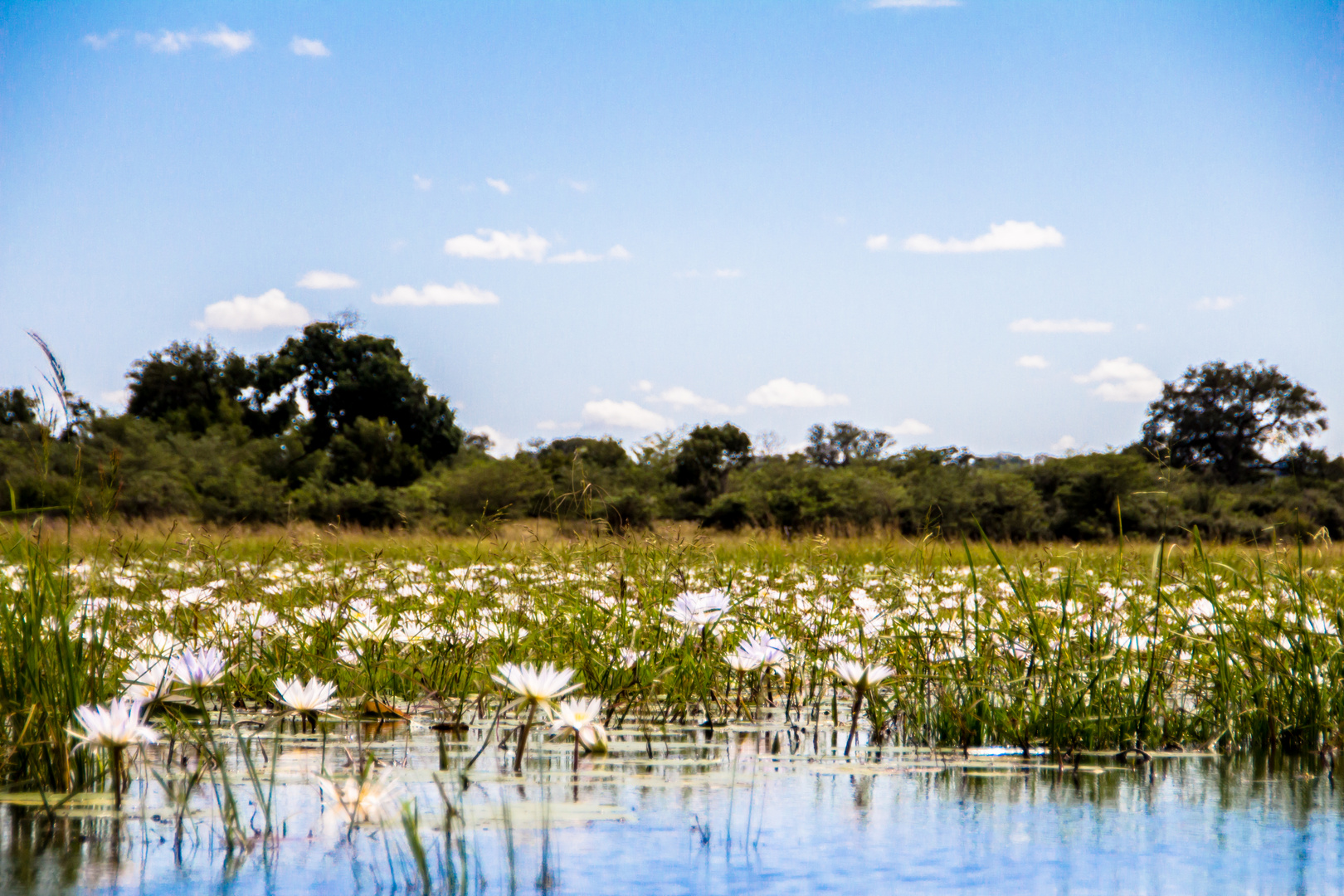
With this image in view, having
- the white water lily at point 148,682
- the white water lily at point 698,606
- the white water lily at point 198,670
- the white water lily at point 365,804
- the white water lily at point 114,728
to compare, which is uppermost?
the white water lily at point 698,606

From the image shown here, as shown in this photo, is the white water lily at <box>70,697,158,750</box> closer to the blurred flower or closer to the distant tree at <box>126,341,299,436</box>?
the blurred flower

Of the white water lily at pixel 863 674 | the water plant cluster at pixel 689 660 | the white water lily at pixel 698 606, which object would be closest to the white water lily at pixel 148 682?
the water plant cluster at pixel 689 660

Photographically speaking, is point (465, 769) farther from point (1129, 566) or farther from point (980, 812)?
point (1129, 566)

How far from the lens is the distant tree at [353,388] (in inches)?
1261

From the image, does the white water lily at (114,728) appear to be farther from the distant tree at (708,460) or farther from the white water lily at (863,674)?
the distant tree at (708,460)

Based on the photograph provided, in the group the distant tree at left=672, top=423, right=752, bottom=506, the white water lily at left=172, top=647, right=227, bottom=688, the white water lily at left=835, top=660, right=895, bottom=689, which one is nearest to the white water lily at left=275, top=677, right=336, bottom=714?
the white water lily at left=172, top=647, right=227, bottom=688

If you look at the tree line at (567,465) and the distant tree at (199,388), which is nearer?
the tree line at (567,465)

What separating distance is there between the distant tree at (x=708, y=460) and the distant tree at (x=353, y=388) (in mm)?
8906

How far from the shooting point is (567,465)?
20125 millimetres

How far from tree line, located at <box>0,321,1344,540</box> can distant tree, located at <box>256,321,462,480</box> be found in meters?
0.06

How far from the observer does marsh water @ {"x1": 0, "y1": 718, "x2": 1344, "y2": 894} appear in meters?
1.32

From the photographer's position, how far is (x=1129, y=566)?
3.28 m

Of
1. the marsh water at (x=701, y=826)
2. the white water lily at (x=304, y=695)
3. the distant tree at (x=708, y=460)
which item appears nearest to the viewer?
the marsh water at (x=701, y=826)

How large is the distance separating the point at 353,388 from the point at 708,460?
12.5 meters
